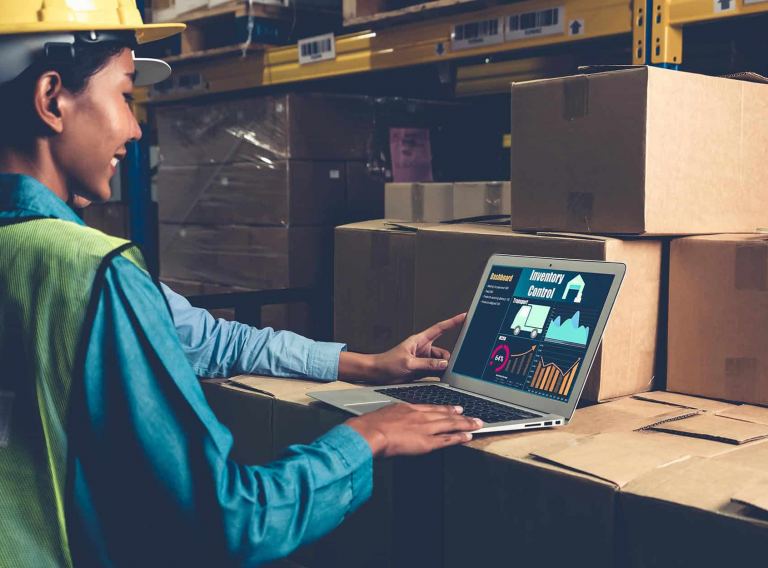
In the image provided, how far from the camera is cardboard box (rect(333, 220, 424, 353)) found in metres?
1.88

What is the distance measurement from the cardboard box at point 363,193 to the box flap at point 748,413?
Result: 1.71 meters

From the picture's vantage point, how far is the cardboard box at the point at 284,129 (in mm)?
2732

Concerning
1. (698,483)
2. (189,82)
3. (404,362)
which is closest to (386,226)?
(404,362)

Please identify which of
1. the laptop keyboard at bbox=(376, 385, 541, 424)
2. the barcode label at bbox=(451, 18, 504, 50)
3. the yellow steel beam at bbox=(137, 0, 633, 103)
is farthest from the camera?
the barcode label at bbox=(451, 18, 504, 50)

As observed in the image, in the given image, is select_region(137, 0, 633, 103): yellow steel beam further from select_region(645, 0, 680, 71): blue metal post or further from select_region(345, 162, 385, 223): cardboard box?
select_region(345, 162, 385, 223): cardboard box

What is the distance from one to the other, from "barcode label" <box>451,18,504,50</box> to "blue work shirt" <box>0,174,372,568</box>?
142cm

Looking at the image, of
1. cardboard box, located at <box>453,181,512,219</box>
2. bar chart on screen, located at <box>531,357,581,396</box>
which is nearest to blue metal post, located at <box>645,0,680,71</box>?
cardboard box, located at <box>453,181,512,219</box>

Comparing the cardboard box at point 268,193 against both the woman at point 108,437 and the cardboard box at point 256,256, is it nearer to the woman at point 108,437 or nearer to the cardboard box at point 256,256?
the cardboard box at point 256,256

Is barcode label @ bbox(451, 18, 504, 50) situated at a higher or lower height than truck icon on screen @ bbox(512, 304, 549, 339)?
higher

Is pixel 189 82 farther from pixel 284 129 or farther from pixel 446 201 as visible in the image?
pixel 446 201

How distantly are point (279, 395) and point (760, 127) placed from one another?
3.50 ft

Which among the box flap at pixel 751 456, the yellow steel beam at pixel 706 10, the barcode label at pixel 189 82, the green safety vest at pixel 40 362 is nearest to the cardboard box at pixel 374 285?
the yellow steel beam at pixel 706 10

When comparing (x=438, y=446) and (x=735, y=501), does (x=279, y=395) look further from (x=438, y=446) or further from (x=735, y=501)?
(x=735, y=501)

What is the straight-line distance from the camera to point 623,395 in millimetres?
1484
